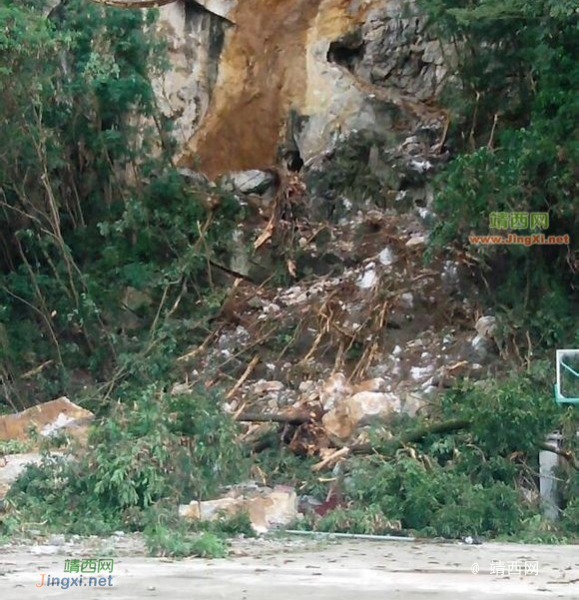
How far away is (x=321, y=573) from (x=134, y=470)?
96.8 inches

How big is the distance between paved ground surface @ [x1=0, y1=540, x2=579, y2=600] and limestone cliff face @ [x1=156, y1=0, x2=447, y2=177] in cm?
824

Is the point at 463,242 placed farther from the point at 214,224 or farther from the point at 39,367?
the point at 39,367

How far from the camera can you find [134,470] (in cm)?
809

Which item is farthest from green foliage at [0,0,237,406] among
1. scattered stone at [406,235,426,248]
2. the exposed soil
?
scattered stone at [406,235,426,248]

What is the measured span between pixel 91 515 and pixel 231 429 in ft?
4.83

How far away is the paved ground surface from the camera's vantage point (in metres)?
5.29

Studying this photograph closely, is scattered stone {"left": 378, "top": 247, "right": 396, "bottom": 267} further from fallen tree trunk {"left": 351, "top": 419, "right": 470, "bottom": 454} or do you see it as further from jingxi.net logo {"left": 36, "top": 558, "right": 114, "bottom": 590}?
jingxi.net logo {"left": 36, "top": 558, "right": 114, "bottom": 590}

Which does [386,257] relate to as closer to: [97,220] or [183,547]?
[97,220]

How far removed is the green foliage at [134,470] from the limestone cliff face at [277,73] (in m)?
6.48

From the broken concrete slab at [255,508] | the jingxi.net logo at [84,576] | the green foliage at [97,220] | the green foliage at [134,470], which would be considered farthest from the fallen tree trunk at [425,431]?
the green foliage at [97,220]

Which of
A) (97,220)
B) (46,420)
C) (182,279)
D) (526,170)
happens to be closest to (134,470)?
(46,420)

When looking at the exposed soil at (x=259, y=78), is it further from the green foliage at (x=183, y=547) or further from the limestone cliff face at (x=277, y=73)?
the green foliage at (x=183, y=547)

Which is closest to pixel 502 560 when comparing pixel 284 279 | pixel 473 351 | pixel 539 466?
pixel 539 466

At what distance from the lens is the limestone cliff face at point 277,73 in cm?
1457
